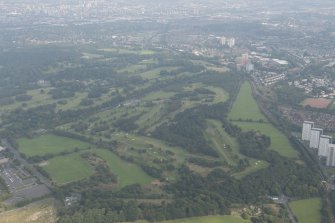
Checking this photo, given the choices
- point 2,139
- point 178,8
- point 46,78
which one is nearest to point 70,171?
point 2,139

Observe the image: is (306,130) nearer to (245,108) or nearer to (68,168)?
(245,108)

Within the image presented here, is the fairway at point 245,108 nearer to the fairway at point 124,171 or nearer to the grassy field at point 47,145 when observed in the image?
the fairway at point 124,171

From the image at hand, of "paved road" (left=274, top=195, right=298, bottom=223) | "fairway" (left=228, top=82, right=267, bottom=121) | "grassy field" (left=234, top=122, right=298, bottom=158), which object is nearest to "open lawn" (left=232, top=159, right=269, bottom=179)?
"grassy field" (left=234, top=122, right=298, bottom=158)

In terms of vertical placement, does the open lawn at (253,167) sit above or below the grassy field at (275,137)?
above

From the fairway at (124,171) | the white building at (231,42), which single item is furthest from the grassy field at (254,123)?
the white building at (231,42)

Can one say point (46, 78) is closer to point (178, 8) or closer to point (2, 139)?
point (2, 139)
